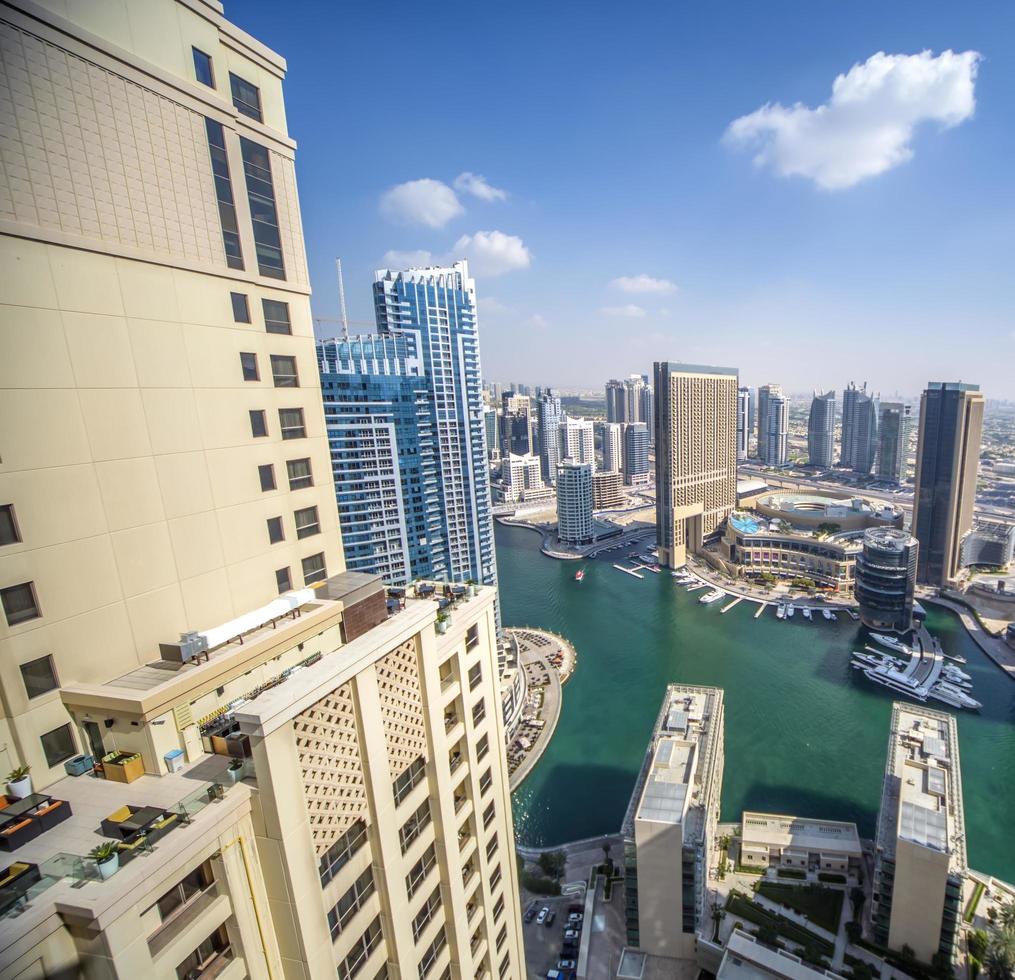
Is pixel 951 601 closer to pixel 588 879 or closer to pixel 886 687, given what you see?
pixel 886 687

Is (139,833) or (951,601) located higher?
(139,833)

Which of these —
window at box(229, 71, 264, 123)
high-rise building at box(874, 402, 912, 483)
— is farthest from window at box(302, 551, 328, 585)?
high-rise building at box(874, 402, 912, 483)

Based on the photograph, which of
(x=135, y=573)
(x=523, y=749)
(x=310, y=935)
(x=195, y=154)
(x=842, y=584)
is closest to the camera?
(x=310, y=935)

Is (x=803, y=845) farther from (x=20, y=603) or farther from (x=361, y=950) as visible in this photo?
(x=20, y=603)

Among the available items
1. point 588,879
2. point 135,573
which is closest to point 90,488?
point 135,573

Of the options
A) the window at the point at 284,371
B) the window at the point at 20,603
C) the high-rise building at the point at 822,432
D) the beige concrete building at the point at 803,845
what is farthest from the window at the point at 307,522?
the high-rise building at the point at 822,432

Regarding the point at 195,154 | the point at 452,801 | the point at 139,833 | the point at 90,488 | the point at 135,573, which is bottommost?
the point at 452,801

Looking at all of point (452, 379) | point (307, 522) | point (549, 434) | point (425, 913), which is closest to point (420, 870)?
point (425, 913)
